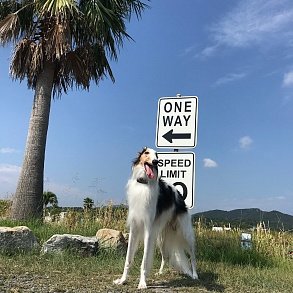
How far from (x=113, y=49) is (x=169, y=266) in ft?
25.0

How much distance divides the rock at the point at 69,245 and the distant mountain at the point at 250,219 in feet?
10.7

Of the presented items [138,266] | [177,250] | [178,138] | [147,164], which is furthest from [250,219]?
[147,164]

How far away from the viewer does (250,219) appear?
38.1 feet

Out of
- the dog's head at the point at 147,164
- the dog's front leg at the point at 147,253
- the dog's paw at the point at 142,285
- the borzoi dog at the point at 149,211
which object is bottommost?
the dog's paw at the point at 142,285

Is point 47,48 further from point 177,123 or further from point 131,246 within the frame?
point 131,246

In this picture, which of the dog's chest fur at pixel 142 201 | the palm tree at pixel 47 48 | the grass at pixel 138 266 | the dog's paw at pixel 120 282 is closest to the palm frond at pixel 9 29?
the palm tree at pixel 47 48

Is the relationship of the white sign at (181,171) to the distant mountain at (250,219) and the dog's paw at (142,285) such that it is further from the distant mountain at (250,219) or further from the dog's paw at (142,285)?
the distant mountain at (250,219)

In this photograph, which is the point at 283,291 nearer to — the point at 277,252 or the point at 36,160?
the point at 277,252

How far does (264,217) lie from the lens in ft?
37.3

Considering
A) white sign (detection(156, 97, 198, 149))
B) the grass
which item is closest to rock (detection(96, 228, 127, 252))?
the grass

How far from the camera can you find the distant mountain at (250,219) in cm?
1114

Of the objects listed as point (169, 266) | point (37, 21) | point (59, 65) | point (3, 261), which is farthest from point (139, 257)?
point (37, 21)

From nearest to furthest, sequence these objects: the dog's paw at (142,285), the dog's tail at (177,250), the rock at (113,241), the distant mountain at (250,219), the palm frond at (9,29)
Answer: the dog's paw at (142,285), the dog's tail at (177,250), the rock at (113,241), the distant mountain at (250,219), the palm frond at (9,29)

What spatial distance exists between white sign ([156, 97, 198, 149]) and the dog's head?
73.0 inches
